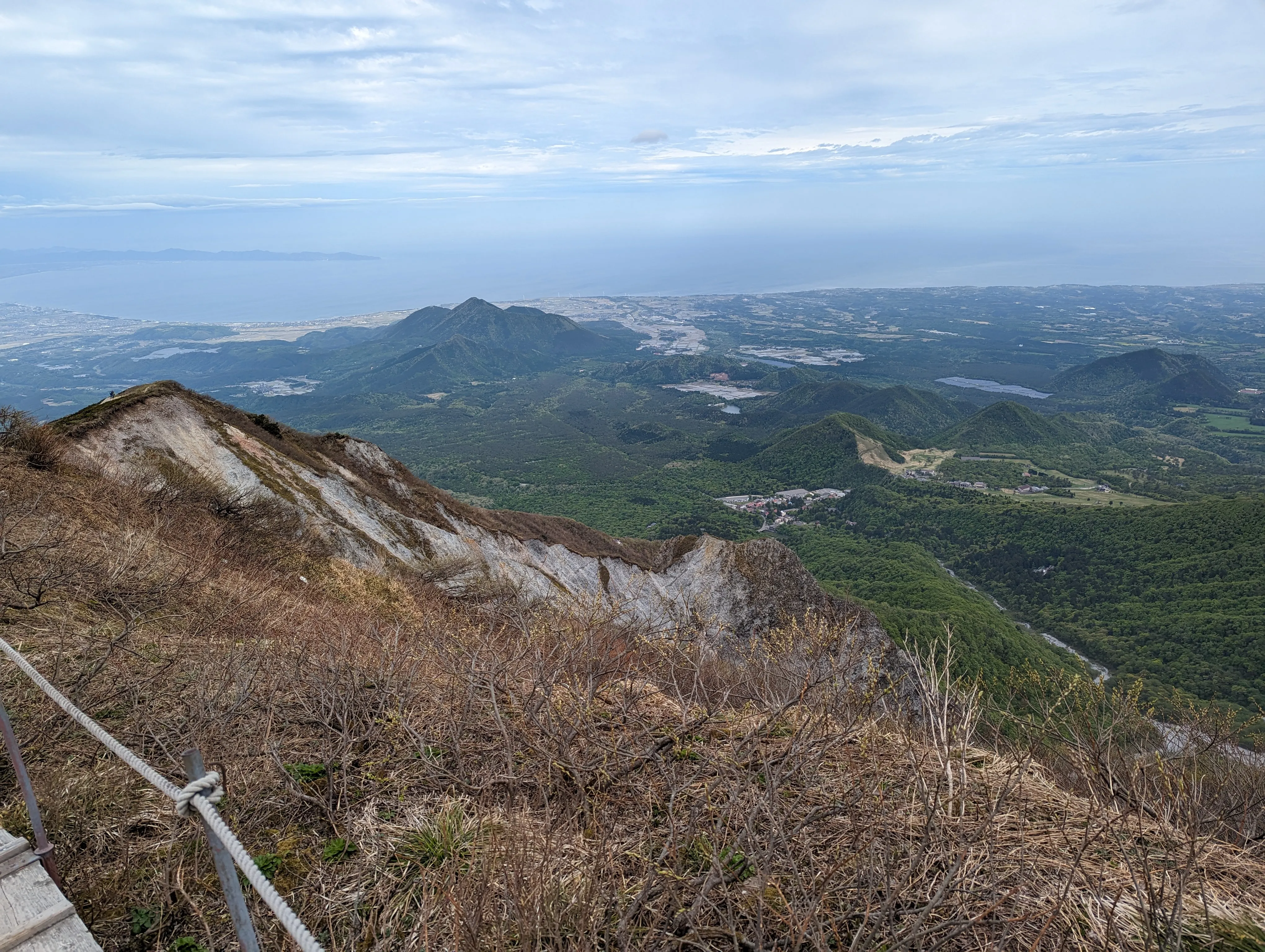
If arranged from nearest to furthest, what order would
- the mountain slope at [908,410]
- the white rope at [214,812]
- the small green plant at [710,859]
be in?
the white rope at [214,812], the small green plant at [710,859], the mountain slope at [908,410]

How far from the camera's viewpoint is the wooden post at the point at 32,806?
2.96 meters

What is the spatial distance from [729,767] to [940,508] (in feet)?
378

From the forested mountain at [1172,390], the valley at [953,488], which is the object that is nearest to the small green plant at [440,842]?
the valley at [953,488]

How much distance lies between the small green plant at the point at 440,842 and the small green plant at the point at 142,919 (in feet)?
4.78

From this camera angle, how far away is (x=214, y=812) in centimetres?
209

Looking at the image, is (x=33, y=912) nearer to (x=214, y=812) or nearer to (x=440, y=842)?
(x=214, y=812)

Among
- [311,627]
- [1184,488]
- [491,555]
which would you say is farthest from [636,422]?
[311,627]

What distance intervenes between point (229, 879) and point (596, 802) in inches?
138

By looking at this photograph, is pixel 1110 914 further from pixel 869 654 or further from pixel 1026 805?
pixel 869 654

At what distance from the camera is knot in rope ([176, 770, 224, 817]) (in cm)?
203

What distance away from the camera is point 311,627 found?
10312mm

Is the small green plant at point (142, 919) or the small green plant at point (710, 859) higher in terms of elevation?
the small green plant at point (142, 919)

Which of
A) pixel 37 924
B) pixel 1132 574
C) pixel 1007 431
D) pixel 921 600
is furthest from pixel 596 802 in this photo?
pixel 1007 431

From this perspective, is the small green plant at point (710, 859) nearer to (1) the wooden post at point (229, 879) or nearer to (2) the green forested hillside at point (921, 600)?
(1) the wooden post at point (229, 879)
